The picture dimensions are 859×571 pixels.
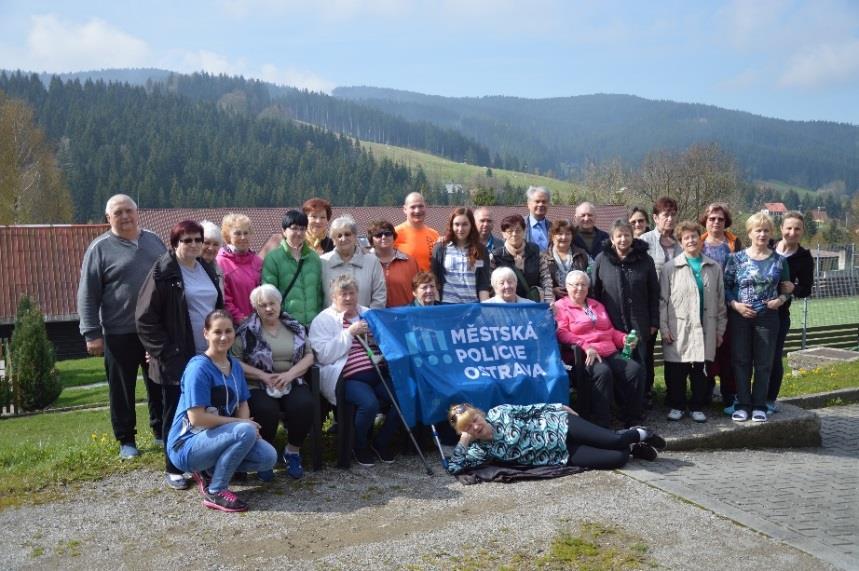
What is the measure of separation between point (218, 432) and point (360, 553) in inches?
58.7

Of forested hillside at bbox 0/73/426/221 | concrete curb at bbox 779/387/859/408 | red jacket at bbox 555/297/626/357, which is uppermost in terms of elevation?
forested hillside at bbox 0/73/426/221

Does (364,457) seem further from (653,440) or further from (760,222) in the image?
(760,222)

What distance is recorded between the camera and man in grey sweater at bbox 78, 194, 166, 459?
651cm

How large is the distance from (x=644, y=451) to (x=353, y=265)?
10.2 feet

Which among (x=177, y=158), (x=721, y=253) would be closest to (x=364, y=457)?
(x=721, y=253)

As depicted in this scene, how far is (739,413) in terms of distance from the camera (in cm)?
790

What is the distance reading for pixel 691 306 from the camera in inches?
307

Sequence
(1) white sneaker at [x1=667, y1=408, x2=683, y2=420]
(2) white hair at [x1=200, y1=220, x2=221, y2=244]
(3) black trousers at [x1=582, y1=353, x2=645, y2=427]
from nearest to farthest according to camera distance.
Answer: (2) white hair at [x1=200, y1=220, x2=221, y2=244], (3) black trousers at [x1=582, y1=353, x2=645, y2=427], (1) white sneaker at [x1=667, y1=408, x2=683, y2=420]

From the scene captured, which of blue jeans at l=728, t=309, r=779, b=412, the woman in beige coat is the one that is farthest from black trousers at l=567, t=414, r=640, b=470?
blue jeans at l=728, t=309, r=779, b=412

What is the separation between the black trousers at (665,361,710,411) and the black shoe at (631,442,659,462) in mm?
1555

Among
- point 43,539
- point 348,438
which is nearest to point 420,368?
point 348,438

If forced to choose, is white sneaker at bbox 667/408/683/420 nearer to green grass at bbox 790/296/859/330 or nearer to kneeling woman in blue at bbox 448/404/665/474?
kneeling woman in blue at bbox 448/404/665/474

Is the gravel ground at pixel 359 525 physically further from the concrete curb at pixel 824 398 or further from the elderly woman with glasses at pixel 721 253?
the concrete curb at pixel 824 398

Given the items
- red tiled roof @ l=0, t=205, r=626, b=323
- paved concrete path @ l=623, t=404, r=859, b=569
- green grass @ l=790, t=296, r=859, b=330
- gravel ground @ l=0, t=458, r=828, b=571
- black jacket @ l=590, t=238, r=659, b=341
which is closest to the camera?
gravel ground @ l=0, t=458, r=828, b=571
